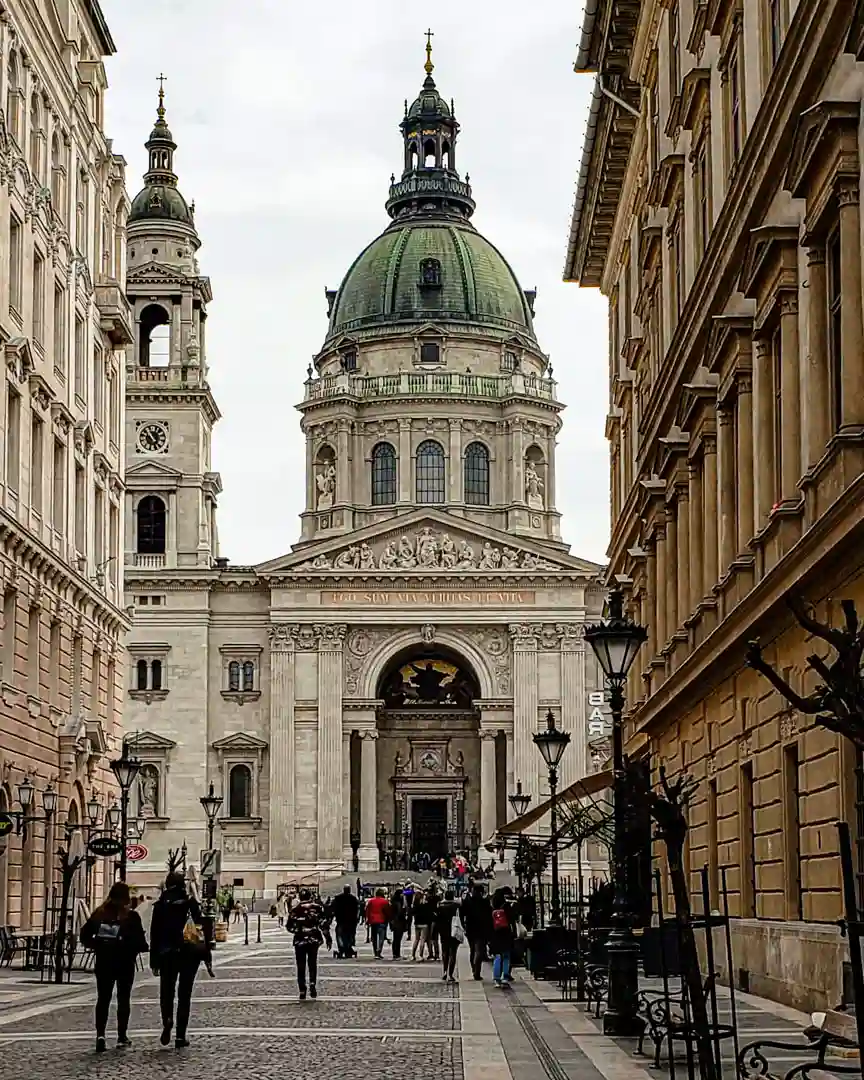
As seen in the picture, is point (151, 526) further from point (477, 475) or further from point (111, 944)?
point (111, 944)

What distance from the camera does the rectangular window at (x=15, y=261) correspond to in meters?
39.1

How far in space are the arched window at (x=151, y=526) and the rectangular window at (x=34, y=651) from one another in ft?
185

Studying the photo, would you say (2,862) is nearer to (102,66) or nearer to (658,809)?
(102,66)

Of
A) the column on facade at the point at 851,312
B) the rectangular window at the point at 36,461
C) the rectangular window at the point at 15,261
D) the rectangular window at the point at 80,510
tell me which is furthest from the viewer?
the rectangular window at the point at 80,510

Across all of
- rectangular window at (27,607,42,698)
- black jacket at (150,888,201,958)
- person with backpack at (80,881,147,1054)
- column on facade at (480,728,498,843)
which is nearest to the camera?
person with backpack at (80,881,147,1054)

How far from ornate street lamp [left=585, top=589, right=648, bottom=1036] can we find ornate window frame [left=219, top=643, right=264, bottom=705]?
7426cm

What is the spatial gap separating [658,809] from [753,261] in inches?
511

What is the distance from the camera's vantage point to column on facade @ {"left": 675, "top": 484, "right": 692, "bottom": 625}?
31156 mm

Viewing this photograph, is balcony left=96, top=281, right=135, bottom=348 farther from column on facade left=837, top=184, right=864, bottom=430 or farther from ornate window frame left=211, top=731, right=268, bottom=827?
ornate window frame left=211, top=731, right=268, bottom=827

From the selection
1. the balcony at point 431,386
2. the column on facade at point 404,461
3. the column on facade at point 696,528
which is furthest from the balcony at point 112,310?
the balcony at point 431,386

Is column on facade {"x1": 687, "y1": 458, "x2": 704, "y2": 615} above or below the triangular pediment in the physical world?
below

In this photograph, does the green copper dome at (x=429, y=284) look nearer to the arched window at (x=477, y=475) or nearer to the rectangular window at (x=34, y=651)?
the arched window at (x=477, y=475)

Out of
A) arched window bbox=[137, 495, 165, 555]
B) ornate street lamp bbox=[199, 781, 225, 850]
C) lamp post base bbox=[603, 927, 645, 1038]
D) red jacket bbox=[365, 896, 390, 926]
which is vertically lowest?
lamp post base bbox=[603, 927, 645, 1038]

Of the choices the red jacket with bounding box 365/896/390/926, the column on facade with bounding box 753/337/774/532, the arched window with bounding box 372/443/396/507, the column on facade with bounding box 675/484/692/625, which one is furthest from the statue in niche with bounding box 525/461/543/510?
the column on facade with bounding box 753/337/774/532
